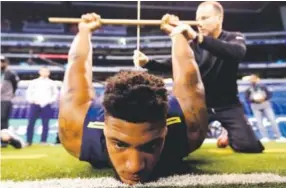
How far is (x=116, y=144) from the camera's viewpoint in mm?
1128

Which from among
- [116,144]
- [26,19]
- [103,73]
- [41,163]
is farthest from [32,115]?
[26,19]

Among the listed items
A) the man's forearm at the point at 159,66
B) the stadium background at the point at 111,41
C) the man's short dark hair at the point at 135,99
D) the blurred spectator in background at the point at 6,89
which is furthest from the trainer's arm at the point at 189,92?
the stadium background at the point at 111,41

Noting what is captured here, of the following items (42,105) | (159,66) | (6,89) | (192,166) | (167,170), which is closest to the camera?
(167,170)

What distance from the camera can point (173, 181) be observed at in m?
1.24

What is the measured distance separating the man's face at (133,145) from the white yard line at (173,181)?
6cm

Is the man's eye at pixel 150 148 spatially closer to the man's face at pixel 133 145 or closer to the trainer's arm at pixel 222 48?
the man's face at pixel 133 145

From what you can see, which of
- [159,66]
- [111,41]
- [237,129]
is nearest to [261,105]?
[237,129]

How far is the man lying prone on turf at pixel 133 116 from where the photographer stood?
1106mm

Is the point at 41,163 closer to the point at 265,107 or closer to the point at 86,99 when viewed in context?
the point at 86,99

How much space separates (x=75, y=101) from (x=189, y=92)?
1.31 ft

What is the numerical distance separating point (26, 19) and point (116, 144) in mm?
8203

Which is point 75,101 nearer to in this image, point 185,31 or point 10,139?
point 185,31

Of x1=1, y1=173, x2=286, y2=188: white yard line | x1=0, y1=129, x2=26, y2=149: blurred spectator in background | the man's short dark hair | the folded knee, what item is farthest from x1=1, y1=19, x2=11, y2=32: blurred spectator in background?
the man's short dark hair

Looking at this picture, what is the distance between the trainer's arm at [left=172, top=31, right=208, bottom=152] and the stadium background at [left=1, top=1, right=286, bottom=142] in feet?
12.2
